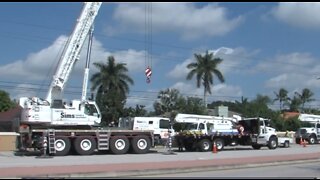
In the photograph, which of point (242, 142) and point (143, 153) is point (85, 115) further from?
point (242, 142)

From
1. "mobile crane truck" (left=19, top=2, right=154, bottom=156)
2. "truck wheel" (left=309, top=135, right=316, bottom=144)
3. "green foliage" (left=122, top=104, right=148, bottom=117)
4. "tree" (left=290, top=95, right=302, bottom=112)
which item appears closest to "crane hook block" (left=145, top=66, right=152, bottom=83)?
"mobile crane truck" (left=19, top=2, right=154, bottom=156)

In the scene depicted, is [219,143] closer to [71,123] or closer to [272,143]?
[272,143]

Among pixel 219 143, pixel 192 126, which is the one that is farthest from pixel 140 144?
pixel 219 143

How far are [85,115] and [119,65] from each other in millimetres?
45538

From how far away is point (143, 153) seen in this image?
34.5m

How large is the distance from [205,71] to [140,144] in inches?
1979

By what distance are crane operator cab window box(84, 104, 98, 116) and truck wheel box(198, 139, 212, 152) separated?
7.71 m

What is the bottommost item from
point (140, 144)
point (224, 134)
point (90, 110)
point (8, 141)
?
point (140, 144)

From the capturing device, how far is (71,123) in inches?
Result: 1344

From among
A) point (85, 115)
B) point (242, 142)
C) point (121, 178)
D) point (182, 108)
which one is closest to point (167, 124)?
point (242, 142)

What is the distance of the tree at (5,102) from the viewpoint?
83688 millimetres

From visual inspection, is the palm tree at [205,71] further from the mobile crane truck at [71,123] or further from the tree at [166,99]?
the mobile crane truck at [71,123]

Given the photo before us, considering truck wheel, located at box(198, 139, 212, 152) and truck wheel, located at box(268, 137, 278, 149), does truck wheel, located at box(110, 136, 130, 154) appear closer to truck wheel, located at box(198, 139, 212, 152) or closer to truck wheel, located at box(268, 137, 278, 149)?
truck wheel, located at box(198, 139, 212, 152)

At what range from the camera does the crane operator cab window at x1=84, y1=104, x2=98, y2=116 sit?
1378 inches
